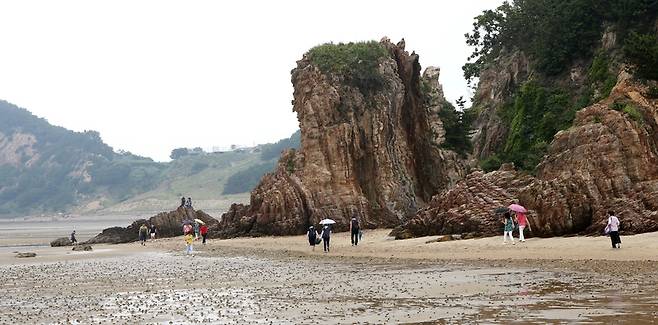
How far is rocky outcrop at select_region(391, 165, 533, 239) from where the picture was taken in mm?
34688

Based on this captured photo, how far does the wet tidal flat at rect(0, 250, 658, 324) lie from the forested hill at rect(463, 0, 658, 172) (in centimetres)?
1529

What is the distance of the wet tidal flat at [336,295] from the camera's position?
13.9 m

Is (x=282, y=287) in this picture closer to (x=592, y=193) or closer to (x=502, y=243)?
(x=502, y=243)

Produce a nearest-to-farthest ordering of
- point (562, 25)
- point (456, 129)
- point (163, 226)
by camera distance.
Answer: point (562, 25)
point (163, 226)
point (456, 129)

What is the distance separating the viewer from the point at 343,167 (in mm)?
53438

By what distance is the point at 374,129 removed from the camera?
55.3m

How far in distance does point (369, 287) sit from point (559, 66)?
32960 millimetres

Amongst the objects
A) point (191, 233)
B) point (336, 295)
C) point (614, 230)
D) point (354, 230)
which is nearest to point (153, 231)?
point (191, 233)

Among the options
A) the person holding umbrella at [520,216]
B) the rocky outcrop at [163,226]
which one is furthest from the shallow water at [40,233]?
the person holding umbrella at [520,216]

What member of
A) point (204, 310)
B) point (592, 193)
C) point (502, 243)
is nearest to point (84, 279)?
point (204, 310)

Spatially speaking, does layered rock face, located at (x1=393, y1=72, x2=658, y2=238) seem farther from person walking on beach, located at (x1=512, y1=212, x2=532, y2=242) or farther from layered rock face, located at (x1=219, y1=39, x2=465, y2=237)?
layered rock face, located at (x1=219, y1=39, x2=465, y2=237)

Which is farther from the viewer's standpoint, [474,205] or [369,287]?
[474,205]

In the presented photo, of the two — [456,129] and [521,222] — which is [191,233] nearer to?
[521,222]

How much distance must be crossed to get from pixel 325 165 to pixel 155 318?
38673mm
